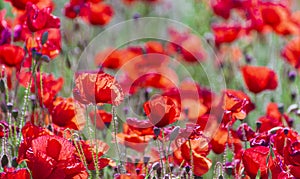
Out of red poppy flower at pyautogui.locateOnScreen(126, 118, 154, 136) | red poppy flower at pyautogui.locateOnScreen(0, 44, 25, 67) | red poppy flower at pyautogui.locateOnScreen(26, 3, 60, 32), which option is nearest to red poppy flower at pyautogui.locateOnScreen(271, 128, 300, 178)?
red poppy flower at pyautogui.locateOnScreen(126, 118, 154, 136)

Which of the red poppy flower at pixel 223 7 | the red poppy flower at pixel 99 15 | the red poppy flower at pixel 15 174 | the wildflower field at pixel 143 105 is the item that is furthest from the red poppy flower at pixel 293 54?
the red poppy flower at pixel 15 174

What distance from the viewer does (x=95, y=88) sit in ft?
6.86

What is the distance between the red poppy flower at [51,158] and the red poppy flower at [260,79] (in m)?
1.32

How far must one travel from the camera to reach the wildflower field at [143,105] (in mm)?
2064

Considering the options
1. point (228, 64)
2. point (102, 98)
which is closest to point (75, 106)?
point (102, 98)

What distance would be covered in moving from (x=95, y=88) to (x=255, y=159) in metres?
0.49

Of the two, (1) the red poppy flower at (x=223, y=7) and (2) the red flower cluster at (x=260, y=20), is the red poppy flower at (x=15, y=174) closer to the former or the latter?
(2) the red flower cluster at (x=260, y=20)

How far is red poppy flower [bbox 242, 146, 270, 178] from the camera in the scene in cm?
202

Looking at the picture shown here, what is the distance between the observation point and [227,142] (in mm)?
2326

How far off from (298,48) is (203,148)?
1.48 metres

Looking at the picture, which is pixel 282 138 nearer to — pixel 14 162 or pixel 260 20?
pixel 14 162

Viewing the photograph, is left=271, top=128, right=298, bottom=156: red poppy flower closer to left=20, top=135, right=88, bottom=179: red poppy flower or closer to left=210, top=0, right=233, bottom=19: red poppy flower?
left=20, top=135, right=88, bottom=179: red poppy flower

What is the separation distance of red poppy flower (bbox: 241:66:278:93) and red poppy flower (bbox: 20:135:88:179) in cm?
132

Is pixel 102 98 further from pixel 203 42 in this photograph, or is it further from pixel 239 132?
pixel 203 42
